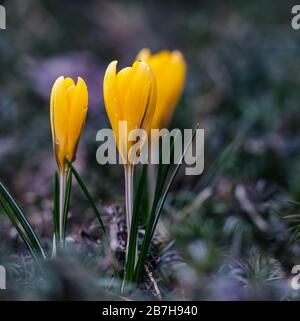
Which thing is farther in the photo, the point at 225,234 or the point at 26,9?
the point at 26,9

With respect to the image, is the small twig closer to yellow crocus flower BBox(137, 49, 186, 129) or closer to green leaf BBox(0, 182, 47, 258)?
green leaf BBox(0, 182, 47, 258)

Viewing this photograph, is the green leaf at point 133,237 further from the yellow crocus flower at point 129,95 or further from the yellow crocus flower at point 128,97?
the yellow crocus flower at point 129,95

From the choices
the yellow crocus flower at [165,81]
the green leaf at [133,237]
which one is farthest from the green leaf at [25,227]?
the yellow crocus flower at [165,81]

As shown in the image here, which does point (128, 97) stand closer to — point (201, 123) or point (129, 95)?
point (129, 95)

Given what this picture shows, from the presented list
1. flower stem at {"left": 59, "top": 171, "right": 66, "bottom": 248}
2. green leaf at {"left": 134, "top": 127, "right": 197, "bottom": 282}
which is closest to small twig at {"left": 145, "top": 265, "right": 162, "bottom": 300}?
green leaf at {"left": 134, "top": 127, "right": 197, "bottom": 282}

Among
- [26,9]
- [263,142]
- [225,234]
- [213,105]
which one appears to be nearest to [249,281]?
[225,234]

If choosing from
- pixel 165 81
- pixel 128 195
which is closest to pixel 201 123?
pixel 165 81

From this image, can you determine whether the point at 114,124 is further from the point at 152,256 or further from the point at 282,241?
the point at 282,241
